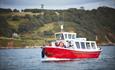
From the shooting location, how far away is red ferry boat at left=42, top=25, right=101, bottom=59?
5.42 m

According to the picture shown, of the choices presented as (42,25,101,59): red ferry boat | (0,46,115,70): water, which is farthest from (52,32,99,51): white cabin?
(0,46,115,70): water

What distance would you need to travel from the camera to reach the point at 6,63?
5.27m

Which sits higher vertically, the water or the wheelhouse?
the wheelhouse

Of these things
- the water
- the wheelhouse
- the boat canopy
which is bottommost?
the water

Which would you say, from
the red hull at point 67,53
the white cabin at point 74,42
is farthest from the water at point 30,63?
the white cabin at point 74,42

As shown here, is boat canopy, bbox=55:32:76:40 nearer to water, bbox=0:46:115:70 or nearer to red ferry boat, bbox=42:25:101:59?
red ferry boat, bbox=42:25:101:59

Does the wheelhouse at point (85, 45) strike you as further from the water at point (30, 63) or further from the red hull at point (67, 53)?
the water at point (30, 63)

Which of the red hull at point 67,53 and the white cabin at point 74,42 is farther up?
the white cabin at point 74,42

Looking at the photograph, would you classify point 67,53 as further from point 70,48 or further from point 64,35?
point 64,35

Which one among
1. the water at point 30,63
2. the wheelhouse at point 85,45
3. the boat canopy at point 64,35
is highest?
the boat canopy at point 64,35

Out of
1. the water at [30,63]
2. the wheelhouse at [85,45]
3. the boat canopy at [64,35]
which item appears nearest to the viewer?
the water at [30,63]

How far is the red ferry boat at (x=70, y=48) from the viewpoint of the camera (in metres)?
5.42

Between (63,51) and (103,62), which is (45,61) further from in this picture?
(103,62)

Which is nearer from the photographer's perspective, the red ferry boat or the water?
the water
